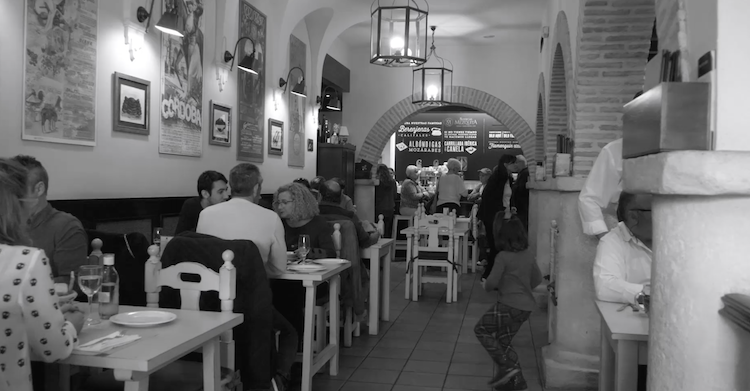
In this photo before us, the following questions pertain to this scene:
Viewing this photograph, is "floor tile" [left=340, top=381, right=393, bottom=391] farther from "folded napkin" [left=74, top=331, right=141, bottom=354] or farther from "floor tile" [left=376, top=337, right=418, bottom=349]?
"folded napkin" [left=74, top=331, right=141, bottom=354]

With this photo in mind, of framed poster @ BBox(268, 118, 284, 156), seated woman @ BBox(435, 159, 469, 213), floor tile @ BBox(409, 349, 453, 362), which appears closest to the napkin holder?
floor tile @ BBox(409, 349, 453, 362)

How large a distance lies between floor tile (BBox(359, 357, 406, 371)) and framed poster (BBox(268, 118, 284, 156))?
3.92m

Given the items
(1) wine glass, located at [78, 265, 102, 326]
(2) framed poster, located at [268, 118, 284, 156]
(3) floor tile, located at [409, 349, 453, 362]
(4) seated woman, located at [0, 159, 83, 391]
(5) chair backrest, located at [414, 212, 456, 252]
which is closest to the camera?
(4) seated woman, located at [0, 159, 83, 391]

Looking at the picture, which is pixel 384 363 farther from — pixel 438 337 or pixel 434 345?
pixel 438 337

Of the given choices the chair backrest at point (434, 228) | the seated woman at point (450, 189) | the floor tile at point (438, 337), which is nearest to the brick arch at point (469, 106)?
the seated woman at point (450, 189)

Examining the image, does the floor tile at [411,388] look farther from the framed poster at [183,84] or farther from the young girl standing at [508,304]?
the framed poster at [183,84]

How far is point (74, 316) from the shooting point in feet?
6.84

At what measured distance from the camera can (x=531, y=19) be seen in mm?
10023

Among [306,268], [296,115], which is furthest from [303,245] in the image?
[296,115]

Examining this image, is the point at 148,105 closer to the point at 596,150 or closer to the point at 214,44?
the point at 214,44

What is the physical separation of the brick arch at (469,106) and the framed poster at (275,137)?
3.80 metres

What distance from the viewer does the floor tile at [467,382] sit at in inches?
163

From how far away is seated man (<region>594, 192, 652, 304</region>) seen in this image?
9.67ft

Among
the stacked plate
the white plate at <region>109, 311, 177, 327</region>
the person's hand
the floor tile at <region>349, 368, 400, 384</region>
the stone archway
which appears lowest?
the floor tile at <region>349, 368, 400, 384</region>
